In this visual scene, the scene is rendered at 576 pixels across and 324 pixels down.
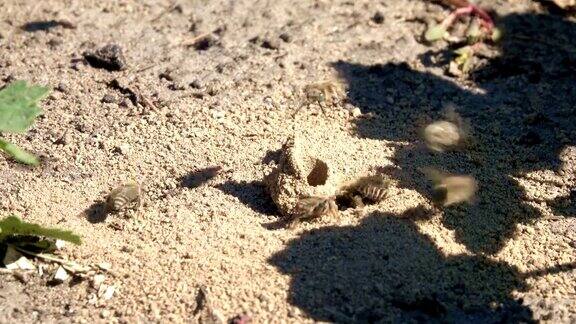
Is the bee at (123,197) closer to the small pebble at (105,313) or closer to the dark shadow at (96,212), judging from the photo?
the dark shadow at (96,212)

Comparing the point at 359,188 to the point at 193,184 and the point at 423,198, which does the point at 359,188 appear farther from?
the point at 193,184

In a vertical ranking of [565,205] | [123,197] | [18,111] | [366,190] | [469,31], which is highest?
[18,111]

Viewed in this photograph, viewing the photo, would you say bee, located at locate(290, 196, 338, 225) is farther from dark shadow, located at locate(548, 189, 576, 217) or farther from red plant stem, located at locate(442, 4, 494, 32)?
red plant stem, located at locate(442, 4, 494, 32)

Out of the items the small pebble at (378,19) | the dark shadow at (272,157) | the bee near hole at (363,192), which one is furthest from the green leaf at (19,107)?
the small pebble at (378,19)

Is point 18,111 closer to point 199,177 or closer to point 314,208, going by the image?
point 199,177

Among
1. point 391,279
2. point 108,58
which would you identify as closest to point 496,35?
point 108,58
